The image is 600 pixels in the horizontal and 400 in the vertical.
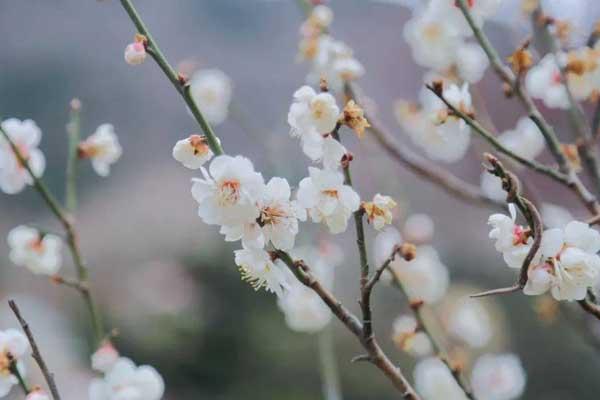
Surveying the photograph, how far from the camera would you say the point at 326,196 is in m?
0.39

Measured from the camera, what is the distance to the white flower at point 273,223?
382mm

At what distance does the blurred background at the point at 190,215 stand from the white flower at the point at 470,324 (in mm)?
653

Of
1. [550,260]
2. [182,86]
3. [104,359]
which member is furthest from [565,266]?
[104,359]

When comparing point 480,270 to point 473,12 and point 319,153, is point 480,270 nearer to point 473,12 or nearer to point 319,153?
point 473,12

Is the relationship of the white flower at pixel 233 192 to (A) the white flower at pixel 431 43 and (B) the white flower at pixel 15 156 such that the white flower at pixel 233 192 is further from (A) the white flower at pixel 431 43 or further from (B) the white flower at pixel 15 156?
(A) the white flower at pixel 431 43

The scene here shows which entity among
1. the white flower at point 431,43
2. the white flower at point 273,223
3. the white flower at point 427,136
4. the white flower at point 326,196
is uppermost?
the white flower at point 431,43

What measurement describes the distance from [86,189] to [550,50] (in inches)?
55.9

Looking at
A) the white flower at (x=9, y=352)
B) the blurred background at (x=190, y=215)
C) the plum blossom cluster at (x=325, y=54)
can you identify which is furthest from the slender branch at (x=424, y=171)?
the blurred background at (x=190, y=215)

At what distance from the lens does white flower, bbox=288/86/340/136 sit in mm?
385

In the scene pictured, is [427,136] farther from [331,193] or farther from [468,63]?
[331,193]

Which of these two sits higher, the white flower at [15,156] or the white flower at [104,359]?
the white flower at [15,156]

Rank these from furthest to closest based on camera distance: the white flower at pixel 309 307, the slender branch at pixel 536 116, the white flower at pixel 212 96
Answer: the white flower at pixel 212 96, the white flower at pixel 309 307, the slender branch at pixel 536 116

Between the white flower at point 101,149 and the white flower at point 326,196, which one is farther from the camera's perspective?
the white flower at point 101,149

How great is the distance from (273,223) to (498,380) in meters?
0.60
